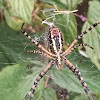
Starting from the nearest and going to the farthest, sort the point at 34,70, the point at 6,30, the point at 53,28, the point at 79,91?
the point at 53,28
the point at 79,91
the point at 34,70
the point at 6,30

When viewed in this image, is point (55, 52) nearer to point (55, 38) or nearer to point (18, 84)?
point (55, 38)

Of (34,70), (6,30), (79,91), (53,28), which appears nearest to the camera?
(53,28)

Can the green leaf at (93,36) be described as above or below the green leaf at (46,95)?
above

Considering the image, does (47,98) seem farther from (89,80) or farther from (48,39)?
(48,39)

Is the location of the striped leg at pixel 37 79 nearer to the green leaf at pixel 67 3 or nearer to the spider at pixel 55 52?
the spider at pixel 55 52

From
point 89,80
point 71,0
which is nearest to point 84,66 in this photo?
point 89,80

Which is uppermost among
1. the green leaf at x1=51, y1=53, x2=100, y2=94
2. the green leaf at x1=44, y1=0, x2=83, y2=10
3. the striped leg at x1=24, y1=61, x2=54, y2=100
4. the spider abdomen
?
the green leaf at x1=44, y1=0, x2=83, y2=10

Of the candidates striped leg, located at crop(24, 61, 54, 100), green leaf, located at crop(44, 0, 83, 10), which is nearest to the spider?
striped leg, located at crop(24, 61, 54, 100)

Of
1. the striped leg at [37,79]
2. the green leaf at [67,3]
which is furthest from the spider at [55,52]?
the green leaf at [67,3]

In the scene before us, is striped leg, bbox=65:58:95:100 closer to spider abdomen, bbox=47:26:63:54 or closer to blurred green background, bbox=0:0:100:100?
blurred green background, bbox=0:0:100:100
